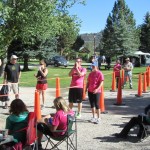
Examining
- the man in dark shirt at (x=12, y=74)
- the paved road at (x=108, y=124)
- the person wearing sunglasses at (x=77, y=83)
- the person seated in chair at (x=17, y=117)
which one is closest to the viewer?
the person seated in chair at (x=17, y=117)

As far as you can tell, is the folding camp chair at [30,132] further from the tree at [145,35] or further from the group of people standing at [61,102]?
the tree at [145,35]

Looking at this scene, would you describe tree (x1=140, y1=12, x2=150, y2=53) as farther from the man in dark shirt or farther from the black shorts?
the black shorts

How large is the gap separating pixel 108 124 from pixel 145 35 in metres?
65.2

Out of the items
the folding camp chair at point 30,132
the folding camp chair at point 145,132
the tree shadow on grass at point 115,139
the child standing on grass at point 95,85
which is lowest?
the tree shadow on grass at point 115,139

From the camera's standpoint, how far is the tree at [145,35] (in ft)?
236

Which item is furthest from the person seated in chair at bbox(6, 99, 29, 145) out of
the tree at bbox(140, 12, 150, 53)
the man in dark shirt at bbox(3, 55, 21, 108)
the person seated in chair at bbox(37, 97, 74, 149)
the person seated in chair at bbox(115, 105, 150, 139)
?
the tree at bbox(140, 12, 150, 53)

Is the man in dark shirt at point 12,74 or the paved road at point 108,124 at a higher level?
the man in dark shirt at point 12,74

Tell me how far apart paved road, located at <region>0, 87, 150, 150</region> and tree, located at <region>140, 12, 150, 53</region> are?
57318 millimetres

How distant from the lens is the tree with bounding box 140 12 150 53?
7206 centimetres

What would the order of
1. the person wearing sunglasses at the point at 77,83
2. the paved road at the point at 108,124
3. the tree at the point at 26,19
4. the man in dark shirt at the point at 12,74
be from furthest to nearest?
1. the tree at the point at 26,19
2. the man in dark shirt at the point at 12,74
3. the person wearing sunglasses at the point at 77,83
4. the paved road at the point at 108,124

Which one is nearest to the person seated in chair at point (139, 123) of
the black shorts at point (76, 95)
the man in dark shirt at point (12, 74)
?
the black shorts at point (76, 95)

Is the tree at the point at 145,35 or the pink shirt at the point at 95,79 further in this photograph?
the tree at the point at 145,35

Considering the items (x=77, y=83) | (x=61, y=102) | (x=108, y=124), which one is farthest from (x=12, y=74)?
(x=61, y=102)

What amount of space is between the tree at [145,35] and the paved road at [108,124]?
188 ft
